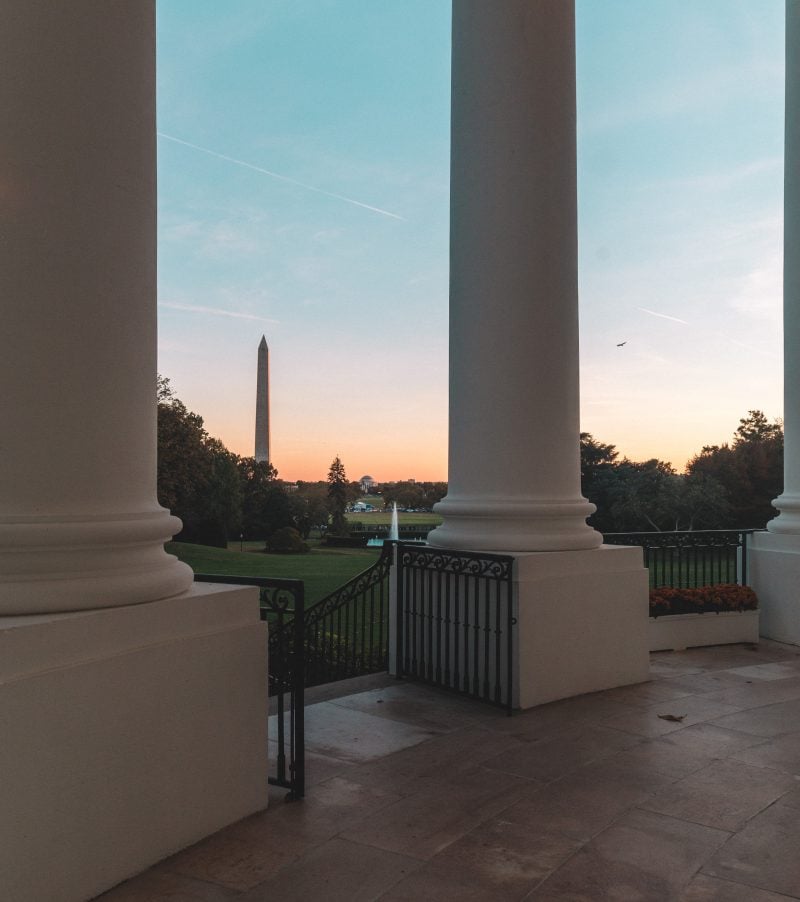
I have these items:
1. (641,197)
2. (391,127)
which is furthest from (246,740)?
(391,127)

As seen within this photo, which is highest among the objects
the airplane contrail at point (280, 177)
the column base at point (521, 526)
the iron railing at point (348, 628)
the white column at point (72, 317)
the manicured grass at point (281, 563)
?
the airplane contrail at point (280, 177)

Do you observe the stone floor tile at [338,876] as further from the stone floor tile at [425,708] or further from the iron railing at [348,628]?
the iron railing at [348,628]

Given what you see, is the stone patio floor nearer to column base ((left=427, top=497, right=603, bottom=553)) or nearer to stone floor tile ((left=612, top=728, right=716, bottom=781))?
stone floor tile ((left=612, top=728, right=716, bottom=781))

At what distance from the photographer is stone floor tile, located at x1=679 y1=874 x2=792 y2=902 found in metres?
11.9

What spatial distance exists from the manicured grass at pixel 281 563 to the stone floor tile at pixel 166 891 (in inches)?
4508

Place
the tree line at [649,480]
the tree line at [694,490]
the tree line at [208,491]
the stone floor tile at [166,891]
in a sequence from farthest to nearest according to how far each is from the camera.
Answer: the tree line at [208,491] → the tree line at [649,480] → the tree line at [694,490] → the stone floor tile at [166,891]

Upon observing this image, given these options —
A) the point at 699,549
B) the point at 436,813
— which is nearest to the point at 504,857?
the point at 436,813

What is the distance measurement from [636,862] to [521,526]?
12.5 metres

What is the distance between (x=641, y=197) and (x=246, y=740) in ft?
306

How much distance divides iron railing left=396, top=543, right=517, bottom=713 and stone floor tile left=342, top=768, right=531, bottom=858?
5.62 m

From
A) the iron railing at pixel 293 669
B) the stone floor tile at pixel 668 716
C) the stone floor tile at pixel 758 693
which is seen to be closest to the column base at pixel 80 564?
the iron railing at pixel 293 669

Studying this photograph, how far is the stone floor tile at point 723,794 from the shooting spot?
591 inches

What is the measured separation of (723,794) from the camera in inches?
635

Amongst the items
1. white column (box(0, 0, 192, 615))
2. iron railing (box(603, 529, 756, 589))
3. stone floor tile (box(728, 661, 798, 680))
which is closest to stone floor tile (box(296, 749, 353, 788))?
white column (box(0, 0, 192, 615))
